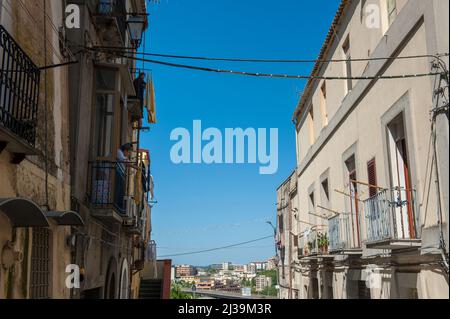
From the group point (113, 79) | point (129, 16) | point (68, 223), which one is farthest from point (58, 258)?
point (129, 16)

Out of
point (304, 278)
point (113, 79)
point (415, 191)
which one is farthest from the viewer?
point (304, 278)

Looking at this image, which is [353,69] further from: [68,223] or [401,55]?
[68,223]

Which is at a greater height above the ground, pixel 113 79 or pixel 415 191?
pixel 113 79

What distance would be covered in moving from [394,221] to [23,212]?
200 inches

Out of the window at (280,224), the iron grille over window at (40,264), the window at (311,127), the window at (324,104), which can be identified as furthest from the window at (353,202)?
the window at (280,224)

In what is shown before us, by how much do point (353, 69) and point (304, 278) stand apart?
842 centimetres

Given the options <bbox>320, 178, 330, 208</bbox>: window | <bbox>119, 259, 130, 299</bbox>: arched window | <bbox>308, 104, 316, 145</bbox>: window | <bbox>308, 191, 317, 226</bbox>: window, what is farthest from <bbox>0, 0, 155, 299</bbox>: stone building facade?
<bbox>308, 191, 317, 226</bbox>: window

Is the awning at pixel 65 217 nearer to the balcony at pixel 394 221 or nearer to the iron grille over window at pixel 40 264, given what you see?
the iron grille over window at pixel 40 264

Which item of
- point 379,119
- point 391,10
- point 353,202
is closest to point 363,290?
point 353,202

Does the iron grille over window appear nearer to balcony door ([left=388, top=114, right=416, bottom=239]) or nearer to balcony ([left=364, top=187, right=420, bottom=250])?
balcony ([left=364, top=187, right=420, bottom=250])

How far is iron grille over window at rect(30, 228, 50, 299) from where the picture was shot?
6613 mm

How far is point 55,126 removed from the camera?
772 cm

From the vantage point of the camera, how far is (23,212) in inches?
218

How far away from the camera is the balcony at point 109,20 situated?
998cm
